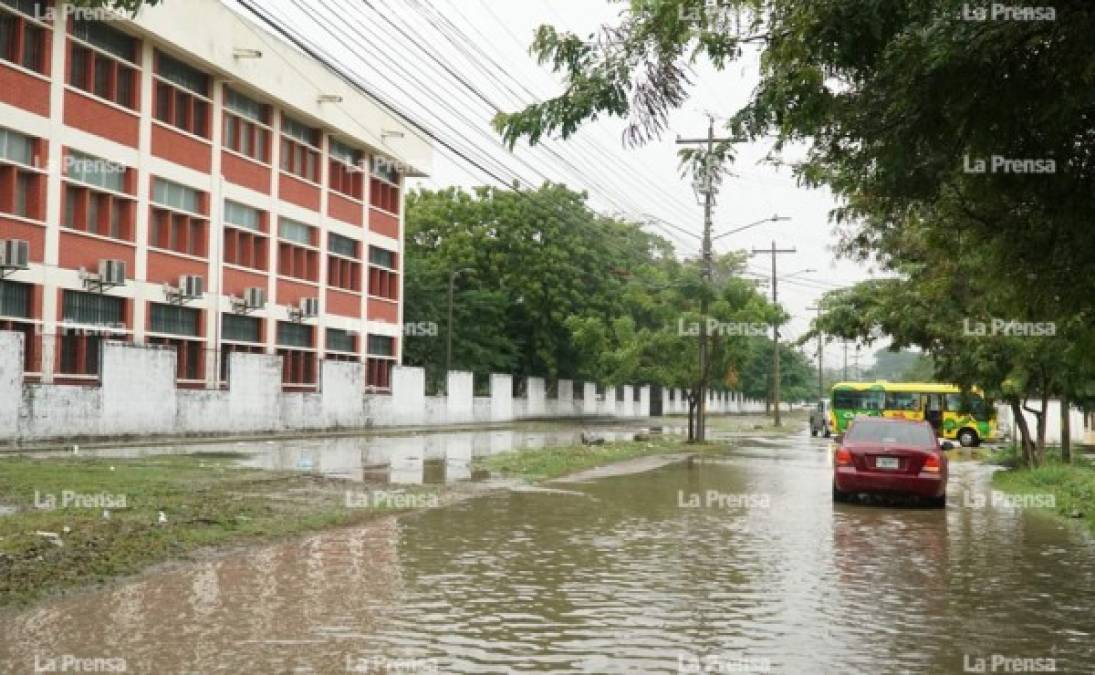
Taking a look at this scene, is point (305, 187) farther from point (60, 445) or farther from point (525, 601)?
point (525, 601)

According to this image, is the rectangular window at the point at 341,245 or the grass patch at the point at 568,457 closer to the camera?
the grass patch at the point at 568,457

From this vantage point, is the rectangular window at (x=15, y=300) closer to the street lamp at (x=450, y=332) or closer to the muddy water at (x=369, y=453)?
the muddy water at (x=369, y=453)

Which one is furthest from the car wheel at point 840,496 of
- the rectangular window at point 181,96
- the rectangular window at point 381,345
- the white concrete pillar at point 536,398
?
the white concrete pillar at point 536,398

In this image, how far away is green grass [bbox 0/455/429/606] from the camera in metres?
9.60

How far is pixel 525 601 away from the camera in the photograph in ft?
30.0

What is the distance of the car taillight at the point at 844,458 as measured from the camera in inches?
703

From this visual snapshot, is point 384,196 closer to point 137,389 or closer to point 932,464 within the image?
point 137,389

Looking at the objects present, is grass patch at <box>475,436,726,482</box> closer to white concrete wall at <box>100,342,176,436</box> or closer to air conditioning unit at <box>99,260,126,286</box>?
white concrete wall at <box>100,342,176,436</box>

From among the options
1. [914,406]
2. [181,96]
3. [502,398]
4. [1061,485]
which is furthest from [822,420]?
[1061,485]

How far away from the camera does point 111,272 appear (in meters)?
32.7

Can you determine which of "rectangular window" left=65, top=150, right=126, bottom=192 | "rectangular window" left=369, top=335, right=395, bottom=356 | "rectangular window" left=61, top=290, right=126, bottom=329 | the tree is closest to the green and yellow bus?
"rectangular window" left=369, top=335, right=395, bottom=356

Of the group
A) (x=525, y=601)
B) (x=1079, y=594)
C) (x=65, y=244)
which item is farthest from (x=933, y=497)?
(x=65, y=244)

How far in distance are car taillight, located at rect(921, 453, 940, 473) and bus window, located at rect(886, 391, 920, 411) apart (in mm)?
34587

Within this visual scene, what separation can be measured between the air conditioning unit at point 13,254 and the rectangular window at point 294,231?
1425 cm
